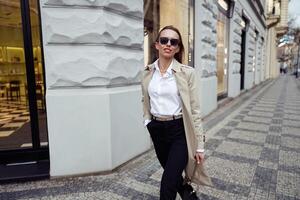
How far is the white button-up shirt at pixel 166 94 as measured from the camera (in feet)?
7.59

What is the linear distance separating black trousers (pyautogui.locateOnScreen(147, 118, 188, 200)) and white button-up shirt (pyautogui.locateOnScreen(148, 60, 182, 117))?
0.10 metres

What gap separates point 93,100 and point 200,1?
4.61 meters

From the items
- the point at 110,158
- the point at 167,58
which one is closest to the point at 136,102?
the point at 110,158

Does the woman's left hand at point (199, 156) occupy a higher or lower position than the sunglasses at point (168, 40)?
lower

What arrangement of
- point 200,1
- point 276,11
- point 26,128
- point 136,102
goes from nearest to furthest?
point 136,102 < point 26,128 < point 200,1 < point 276,11

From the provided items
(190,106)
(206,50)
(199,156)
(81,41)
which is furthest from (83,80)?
(206,50)

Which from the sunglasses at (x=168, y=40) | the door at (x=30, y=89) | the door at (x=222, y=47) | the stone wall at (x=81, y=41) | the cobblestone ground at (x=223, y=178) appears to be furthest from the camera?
the door at (x=222, y=47)

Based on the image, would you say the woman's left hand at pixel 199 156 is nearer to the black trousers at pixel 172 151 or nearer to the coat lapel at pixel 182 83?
the black trousers at pixel 172 151

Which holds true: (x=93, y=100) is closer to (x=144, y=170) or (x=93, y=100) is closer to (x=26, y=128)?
(x=144, y=170)

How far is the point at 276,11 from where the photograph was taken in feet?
91.1

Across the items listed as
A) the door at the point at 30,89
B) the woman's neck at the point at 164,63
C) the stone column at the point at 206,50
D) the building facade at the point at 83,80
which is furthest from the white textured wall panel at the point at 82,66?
the stone column at the point at 206,50

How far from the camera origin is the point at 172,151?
7.71 feet

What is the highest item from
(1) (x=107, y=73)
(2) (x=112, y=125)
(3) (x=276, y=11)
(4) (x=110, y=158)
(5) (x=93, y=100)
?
(3) (x=276, y=11)

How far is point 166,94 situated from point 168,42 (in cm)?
44
